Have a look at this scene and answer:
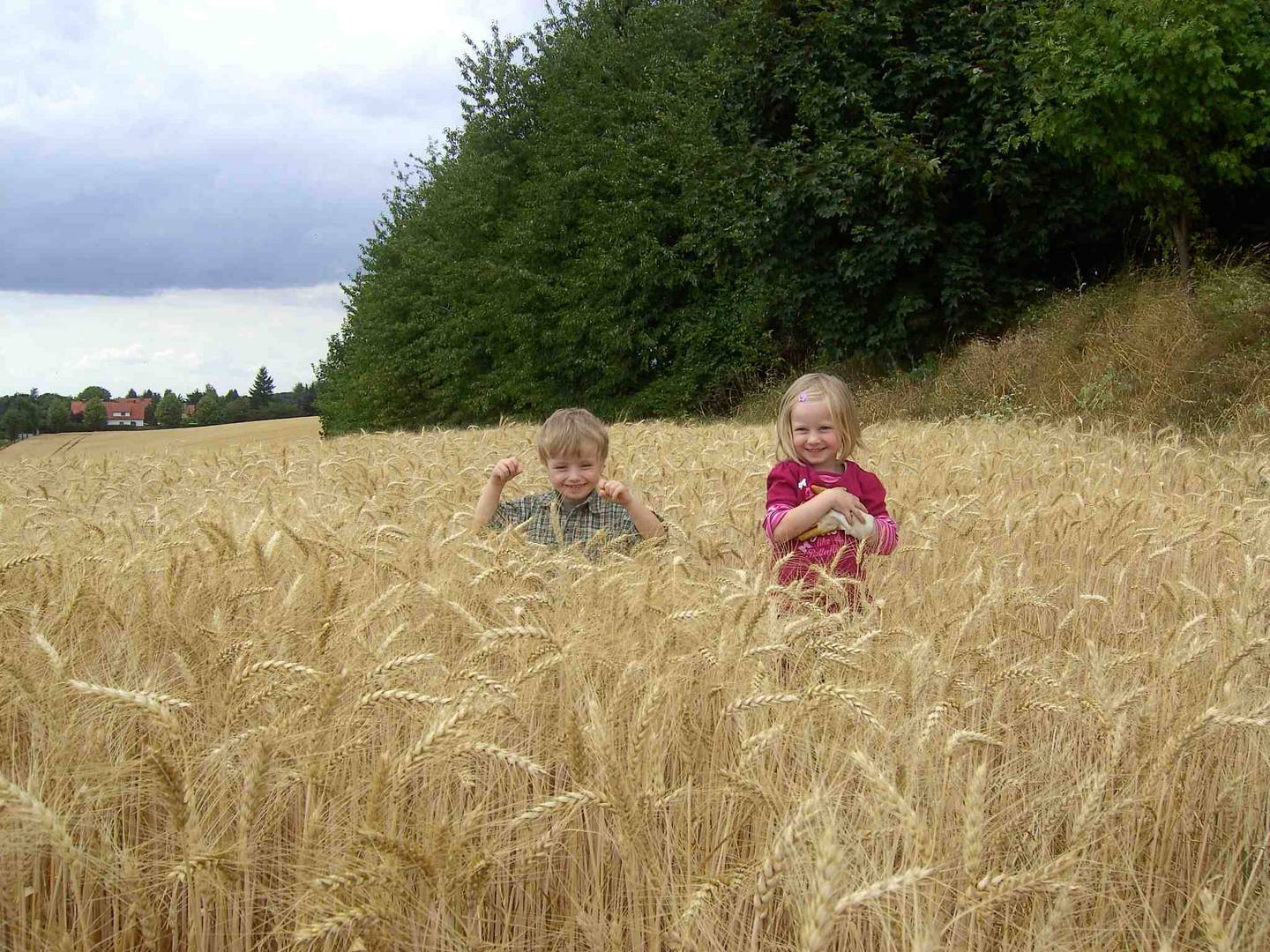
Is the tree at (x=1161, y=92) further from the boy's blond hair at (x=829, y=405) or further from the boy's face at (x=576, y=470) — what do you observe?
the boy's face at (x=576, y=470)

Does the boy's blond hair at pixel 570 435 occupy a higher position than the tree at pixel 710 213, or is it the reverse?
the tree at pixel 710 213

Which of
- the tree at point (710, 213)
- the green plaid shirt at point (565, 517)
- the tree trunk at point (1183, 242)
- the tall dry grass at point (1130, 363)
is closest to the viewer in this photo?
the green plaid shirt at point (565, 517)

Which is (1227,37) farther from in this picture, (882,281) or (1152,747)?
(1152,747)

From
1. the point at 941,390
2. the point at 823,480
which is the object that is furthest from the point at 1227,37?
the point at 823,480

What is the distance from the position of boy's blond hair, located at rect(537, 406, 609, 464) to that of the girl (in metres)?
0.64

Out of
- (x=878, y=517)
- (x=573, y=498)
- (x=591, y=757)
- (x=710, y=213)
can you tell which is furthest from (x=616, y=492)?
(x=710, y=213)

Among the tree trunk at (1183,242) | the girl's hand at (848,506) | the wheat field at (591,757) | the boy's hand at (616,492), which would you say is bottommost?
the wheat field at (591,757)

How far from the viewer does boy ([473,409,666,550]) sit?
11.4ft

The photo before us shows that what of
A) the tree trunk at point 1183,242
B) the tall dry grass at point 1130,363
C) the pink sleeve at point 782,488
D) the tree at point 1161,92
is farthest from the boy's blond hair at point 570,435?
the tree trunk at point 1183,242

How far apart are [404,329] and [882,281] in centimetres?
1572

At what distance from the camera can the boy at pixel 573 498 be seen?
137 inches

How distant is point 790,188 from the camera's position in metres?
14.3

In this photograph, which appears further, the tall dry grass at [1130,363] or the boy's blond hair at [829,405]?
the tall dry grass at [1130,363]

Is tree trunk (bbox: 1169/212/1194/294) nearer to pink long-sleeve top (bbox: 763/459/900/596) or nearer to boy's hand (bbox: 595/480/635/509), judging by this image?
pink long-sleeve top (bbox: 763/459/900/596)
